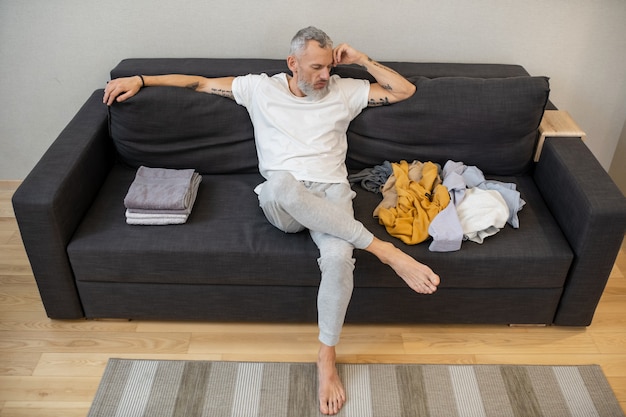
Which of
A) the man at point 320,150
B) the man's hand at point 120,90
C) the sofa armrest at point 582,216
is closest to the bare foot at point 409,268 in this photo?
the man at point 320,150

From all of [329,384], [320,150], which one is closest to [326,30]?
[320,150]

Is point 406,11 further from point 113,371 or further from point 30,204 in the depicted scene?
point 113,371

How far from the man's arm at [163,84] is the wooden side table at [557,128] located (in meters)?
1.31

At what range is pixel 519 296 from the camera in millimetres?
2178

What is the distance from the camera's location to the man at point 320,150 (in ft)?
6.51

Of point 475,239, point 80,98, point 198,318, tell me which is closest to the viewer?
point 475,239

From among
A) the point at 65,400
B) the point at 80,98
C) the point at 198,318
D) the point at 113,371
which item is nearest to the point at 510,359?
the point at 198,318

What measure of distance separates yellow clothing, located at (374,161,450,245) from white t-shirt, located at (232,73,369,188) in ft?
0.68

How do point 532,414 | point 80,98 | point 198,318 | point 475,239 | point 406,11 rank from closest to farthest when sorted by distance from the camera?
point 532,414
point 475,239
point 198,318
point 406,11
point 80,98

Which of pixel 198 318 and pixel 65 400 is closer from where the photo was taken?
pixel 65 400

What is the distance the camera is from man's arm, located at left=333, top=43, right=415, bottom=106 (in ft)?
7.39

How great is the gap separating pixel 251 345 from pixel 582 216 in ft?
4.29

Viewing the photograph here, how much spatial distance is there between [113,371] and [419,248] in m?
1.20

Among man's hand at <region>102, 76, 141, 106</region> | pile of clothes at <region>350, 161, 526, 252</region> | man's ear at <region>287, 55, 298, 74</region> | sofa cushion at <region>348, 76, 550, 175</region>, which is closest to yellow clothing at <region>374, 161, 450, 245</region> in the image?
pile of clothes at <region>350, 161, 526, 252</region>
